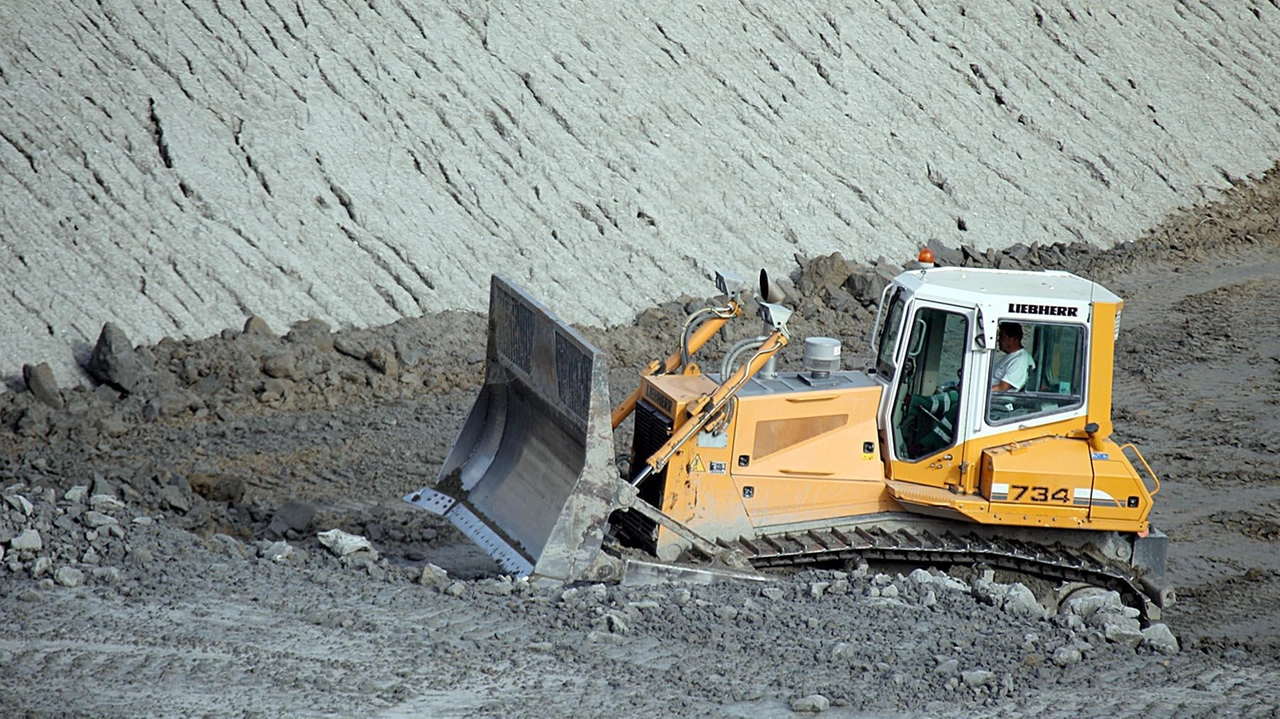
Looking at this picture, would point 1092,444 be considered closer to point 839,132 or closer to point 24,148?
point 839,132

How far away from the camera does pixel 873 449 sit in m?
8.48

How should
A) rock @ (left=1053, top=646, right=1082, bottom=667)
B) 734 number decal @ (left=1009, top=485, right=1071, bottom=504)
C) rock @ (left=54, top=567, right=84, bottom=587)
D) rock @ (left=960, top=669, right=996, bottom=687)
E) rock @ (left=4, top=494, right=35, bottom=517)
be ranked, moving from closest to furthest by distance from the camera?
rock @ (left=960, top=669, right=996, bottom=687) → rock @ (left=1053, top=646, right=1082, bottom=667) → rock @ (left=54, top=567, right=84, bottom=587) → rock @ (left=4, top=494, right=35, bottom=517) → 734 number decal @ (left=1009, top=485, right=1071, bottom=504)

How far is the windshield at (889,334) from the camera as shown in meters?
8.41

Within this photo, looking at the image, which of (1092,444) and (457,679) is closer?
(457,679)

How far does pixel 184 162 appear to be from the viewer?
13.8 m

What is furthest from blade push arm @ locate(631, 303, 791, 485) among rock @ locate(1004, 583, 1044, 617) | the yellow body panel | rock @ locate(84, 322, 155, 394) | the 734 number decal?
rock @ locate(84, 322, 155, 394)

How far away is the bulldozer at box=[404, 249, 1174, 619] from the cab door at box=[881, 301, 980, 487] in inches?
0.4

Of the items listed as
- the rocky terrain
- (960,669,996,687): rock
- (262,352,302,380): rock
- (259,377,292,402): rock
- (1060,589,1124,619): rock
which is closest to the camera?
the rocky terrain

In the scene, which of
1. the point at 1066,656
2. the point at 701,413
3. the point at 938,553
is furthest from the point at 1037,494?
the point at 701,413

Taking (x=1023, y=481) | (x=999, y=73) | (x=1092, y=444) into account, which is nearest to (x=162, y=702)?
(x=1023, y=481)

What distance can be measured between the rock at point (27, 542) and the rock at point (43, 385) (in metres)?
4.17

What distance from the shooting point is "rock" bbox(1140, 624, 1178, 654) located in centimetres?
755

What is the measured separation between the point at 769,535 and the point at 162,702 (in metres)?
3.70

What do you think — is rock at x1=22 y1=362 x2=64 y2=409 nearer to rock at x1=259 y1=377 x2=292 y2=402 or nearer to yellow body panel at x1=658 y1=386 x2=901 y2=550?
rock at x1=259 y1=377 x2=292 y2=402
